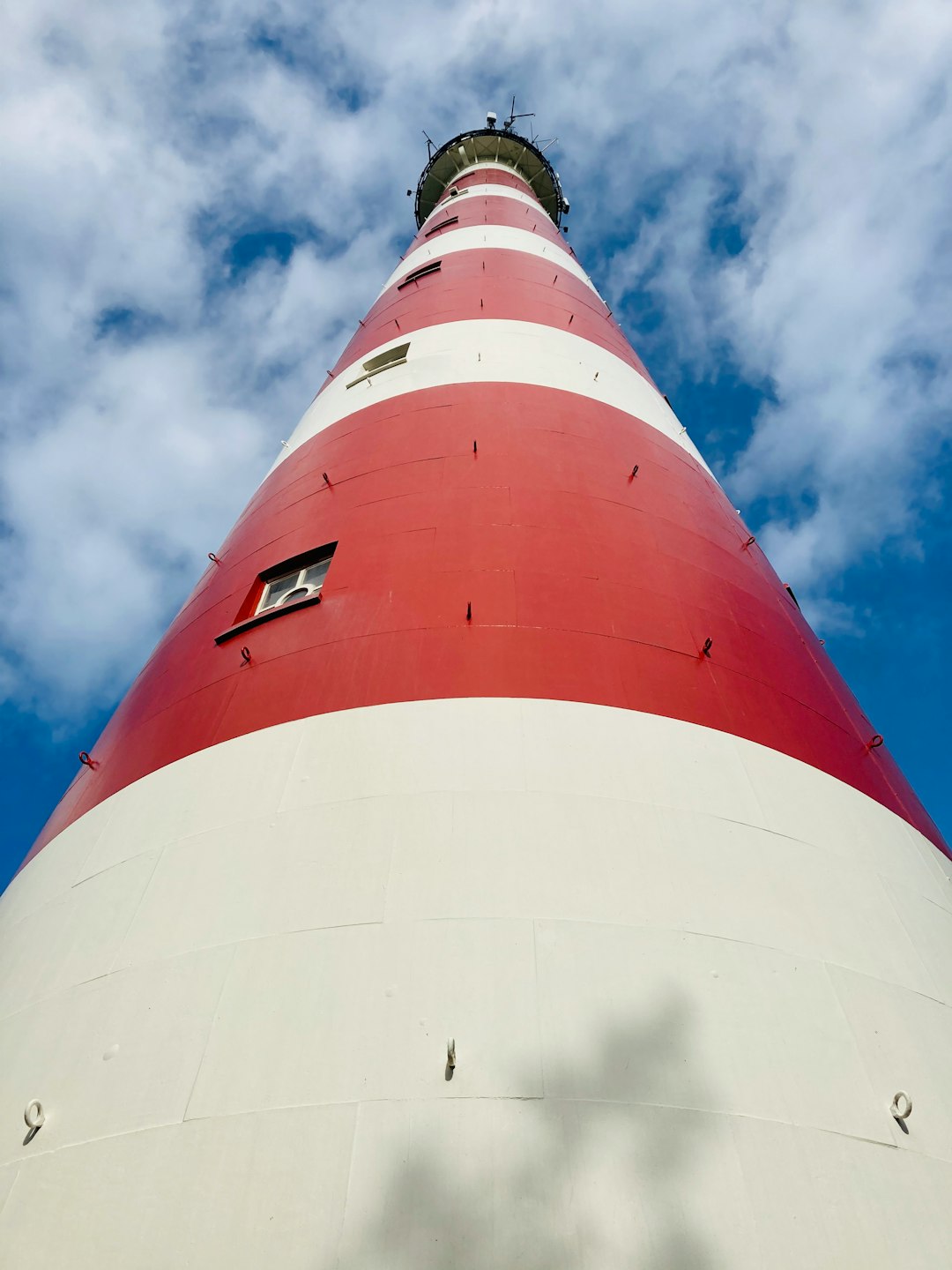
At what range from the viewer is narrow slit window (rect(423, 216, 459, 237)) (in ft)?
54.6

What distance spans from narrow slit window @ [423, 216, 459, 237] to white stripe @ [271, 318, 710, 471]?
7.74 metres

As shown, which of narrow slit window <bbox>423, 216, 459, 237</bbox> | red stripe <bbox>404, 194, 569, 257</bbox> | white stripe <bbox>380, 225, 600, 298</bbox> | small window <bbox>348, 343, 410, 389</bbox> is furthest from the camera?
narrow slit window <bbox>423, 216, 459, 237</bbox>

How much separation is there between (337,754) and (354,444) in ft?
14.8

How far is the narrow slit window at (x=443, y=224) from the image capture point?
1664 centimetres

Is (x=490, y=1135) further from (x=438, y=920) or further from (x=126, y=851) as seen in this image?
(x=126, y=851)

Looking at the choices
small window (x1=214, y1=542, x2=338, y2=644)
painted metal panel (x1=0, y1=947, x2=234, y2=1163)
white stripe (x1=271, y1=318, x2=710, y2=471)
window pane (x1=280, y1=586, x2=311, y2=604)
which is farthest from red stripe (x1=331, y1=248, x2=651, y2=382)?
painted metal panel (x1=0, y1=947, x2=234, y2=1163)

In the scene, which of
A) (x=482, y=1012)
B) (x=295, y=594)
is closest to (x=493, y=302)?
(x=295, y=594)

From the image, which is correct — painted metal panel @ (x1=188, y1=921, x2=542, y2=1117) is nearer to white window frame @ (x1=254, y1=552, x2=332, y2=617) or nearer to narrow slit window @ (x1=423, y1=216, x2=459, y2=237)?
white window frame @ (x1=254, y1=552, x2=332, y2=617)

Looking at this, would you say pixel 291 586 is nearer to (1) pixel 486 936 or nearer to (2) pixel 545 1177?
(1) pixel 486 936

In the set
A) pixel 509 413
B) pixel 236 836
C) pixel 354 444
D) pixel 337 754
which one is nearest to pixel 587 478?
pixel 509 413

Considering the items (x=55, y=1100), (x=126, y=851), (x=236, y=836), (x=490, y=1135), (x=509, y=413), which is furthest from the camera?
(x=509, y=413)

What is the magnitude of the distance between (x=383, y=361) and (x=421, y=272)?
14.7 feet

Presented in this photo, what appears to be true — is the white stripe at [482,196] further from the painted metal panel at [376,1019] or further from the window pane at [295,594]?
the painted metal panel at [376,1019]

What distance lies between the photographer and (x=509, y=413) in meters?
7.46
